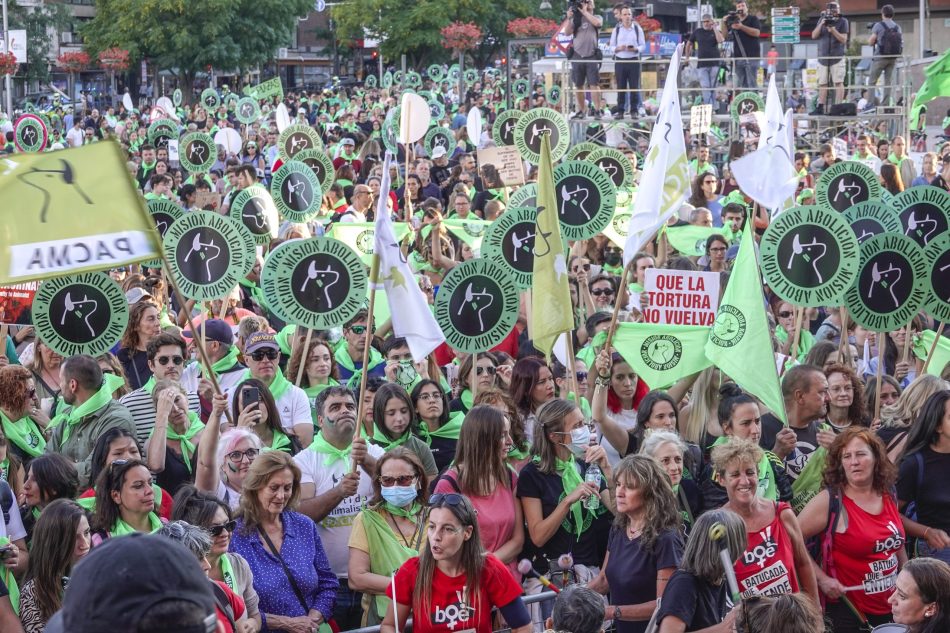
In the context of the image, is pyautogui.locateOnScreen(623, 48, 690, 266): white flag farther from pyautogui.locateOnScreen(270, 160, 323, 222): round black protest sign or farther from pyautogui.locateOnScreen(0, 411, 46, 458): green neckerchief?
pyautogui.locateOnScreen(270, 160, 323, 222): round black protest sign

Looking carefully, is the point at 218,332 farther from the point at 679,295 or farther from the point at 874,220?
the point at 874,220

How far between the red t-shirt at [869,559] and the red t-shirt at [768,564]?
0.38 m

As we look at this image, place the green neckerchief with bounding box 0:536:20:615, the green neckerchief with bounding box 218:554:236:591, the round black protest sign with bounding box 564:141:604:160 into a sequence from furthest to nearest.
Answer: the round black protest sign with bounding box 564:141:604:160
the green neckerchief with bounding box 218:554:236:591
the green neckerchief with bounding box 0:536:20:615

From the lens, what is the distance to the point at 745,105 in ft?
69.2

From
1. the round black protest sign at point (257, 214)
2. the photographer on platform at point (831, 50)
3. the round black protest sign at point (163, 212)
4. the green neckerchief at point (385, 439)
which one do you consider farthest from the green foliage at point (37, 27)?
the green neckerchief at point (385, 439)

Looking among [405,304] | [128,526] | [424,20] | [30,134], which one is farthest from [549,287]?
[424,20]

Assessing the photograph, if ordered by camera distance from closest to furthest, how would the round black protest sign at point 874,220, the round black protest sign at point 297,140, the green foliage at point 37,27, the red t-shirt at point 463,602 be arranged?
the red t-shirt at point 463,602 < the round black protest sign at point 874,220 < the round black protest sign at point 297,140 < the green foliage at point 37,27

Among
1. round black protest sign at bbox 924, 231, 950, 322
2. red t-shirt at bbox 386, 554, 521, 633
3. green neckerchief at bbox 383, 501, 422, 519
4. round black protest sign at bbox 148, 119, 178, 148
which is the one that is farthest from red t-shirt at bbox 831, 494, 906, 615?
round black protest sign at bbox 148, 119, 178, 148

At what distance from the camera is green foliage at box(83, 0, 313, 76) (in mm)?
54625

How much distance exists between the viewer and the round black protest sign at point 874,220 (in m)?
10.6

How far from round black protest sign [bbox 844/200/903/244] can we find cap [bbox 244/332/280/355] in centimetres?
481

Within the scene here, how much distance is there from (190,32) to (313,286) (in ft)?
162

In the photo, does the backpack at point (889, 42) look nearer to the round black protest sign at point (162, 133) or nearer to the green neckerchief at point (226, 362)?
the round black protest sign at point (162, 133)

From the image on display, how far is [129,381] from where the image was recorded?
8.80 meters
